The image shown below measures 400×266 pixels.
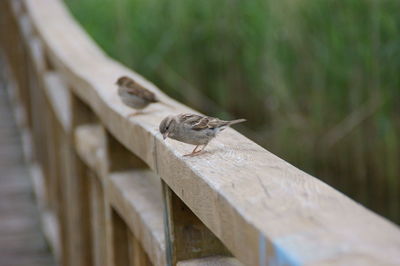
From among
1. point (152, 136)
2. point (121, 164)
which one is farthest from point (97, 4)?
point (152, 136)

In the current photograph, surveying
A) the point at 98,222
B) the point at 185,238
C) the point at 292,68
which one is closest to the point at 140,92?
the point at 98,222

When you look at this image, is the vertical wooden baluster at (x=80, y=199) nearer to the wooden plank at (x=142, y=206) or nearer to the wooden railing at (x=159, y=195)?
the wooden railing at (x=159, y=195)

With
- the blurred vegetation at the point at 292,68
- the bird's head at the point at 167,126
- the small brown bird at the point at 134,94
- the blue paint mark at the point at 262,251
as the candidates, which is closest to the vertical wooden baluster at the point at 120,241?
the small brown bird at the point at 134,94

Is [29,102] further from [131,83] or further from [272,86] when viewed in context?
[131,83]

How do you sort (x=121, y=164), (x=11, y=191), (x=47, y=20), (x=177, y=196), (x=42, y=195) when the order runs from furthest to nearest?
(x=11, y=191) → (x=42, y=195) → (x=47, y=20) → (x=121, y=164) → (x=177, y=196)

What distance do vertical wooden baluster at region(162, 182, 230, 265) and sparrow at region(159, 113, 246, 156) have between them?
27 cm

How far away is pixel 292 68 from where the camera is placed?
6.85m

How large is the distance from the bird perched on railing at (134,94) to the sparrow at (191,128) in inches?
8.0

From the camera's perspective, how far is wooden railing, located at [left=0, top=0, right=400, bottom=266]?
1.28m

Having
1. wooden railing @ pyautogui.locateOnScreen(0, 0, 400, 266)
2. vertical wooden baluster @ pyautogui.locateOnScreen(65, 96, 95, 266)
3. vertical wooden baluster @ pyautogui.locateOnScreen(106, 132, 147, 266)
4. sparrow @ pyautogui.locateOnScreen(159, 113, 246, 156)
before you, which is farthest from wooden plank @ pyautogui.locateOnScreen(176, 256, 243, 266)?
vertical wooden baluster @ pyautogui.locateOnScreen(65, 96, 95, 266)

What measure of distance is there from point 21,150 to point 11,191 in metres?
1.09

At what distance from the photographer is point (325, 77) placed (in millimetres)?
6672

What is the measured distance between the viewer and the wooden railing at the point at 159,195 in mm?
1282

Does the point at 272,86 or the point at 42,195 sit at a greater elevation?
the point at 272,86
